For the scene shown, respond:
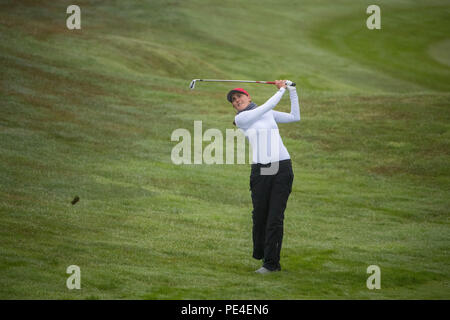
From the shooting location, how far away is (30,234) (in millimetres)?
12242

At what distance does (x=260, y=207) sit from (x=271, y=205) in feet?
0.79

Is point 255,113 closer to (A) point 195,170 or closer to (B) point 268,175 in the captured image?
(B) point 268,175

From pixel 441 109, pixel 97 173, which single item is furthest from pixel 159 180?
pixel 441 109

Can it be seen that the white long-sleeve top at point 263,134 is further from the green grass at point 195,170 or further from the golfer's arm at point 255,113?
the green grass at point 195,170

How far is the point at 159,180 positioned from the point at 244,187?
2721 millimetres

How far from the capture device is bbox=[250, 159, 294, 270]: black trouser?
1000 cm

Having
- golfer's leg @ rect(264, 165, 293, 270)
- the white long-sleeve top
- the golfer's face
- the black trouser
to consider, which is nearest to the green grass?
the black trouser

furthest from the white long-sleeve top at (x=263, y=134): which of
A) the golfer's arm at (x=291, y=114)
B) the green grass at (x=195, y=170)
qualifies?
the green grass at (x=195, y=170)

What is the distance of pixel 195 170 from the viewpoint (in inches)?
865

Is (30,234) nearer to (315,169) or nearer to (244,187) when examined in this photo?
(244,187)

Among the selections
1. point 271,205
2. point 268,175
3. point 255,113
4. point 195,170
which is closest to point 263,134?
point 255,113

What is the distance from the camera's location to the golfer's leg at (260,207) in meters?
10.1

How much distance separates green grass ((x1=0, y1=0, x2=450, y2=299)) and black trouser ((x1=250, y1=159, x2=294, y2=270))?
474 mm

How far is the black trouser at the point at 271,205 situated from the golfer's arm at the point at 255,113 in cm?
72
